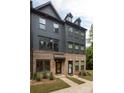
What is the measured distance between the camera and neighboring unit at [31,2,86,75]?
175cm

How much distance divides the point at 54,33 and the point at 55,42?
0.10m

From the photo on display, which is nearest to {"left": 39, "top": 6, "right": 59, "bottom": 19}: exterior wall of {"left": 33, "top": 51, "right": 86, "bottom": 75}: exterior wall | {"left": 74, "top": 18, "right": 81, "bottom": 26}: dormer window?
{"left": 74, "top": 18, "right": 81, "bottom": 26}: dormer window

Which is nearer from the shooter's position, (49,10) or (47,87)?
(47,87)

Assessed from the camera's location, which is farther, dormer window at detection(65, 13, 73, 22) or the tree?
dormer window at detection(65, 13, 73, 22)

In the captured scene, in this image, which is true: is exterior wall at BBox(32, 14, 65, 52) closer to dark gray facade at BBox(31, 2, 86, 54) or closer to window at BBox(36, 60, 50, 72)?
dark gray facade at BBox(31, 2, 86, 54)

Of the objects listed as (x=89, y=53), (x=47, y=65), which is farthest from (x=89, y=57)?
(x=47, y=65)

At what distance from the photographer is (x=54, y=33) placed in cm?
185

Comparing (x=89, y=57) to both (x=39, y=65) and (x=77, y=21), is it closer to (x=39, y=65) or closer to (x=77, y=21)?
(x=77, y=21)
